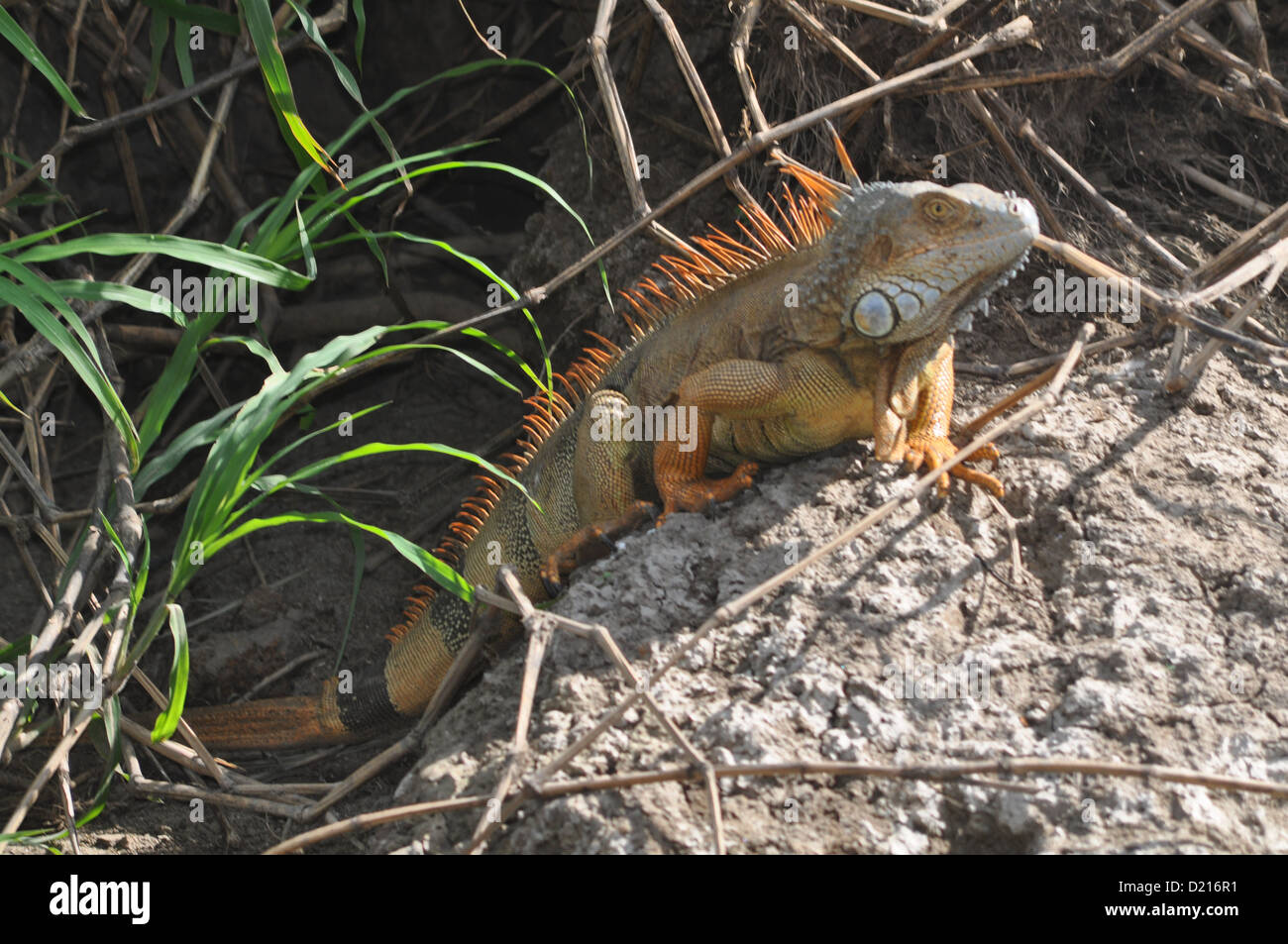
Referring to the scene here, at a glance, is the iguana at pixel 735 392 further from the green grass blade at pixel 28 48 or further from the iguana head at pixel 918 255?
the green grass blade at pixel 28 48

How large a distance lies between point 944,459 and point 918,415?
15 cm

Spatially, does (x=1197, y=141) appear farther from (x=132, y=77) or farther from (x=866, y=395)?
(x=132, y=77)

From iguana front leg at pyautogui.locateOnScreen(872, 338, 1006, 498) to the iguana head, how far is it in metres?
0.08

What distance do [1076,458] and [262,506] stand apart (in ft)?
11.4

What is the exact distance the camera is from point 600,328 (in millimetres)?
4855

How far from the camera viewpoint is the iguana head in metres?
3.14

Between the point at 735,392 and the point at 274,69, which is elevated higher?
the point at 274,69

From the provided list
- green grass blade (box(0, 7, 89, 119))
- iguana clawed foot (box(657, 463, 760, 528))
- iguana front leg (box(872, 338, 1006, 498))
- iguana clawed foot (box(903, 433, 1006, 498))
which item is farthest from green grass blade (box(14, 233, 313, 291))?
iguana clawed foot (box(903, 433, 1006, 498))

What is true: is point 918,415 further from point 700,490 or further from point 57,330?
point 57,330

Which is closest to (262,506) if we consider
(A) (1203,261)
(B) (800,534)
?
(B) (800,534)

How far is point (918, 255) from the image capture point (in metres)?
3.22

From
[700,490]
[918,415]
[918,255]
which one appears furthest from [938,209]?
[700,490]

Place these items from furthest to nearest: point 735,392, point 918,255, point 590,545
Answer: point 590,545 → point 735,392 → point 918,255

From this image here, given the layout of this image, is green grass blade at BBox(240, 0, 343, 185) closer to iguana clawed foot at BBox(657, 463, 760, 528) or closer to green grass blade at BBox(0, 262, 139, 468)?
green grass blade at BBox(0, 262, 139, 468)
